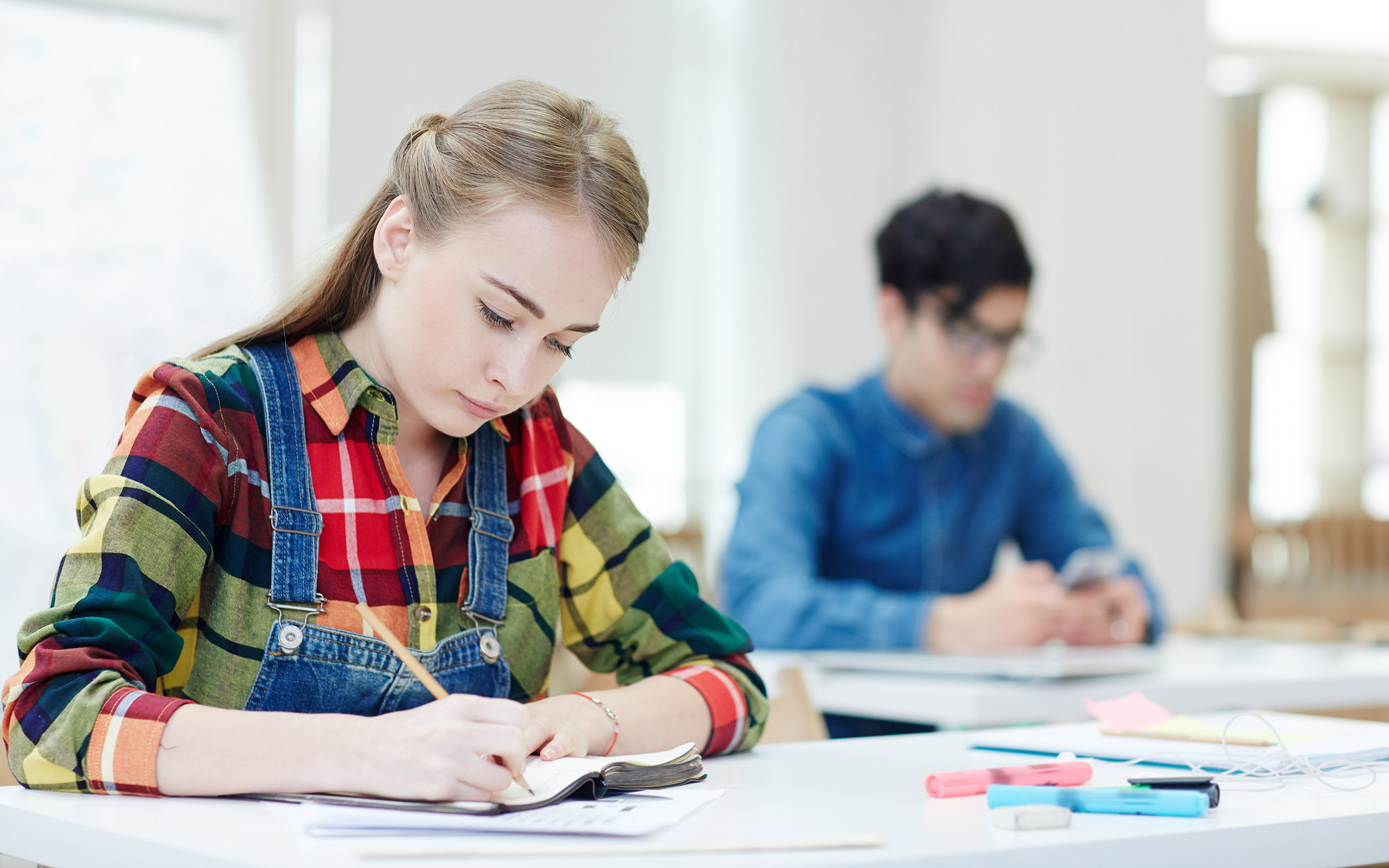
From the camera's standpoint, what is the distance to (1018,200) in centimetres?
381

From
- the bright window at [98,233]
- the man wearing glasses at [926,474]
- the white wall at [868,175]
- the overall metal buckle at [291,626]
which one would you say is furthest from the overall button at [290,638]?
the white wall at [868,175]

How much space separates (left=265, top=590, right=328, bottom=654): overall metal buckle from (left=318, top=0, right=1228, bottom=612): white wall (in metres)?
2.22

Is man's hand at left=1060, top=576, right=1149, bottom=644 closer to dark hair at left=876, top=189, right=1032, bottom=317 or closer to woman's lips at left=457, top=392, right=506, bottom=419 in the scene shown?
dark hair at left=876, top=189, right=1032, bottom=317

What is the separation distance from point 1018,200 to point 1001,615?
216 cm

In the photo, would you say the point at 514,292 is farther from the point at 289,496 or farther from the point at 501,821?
the point at 501,821

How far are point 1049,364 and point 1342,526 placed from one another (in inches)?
44.5

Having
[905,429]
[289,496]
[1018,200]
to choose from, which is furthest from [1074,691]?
[1018,200]

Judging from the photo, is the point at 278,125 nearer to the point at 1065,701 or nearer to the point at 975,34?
the point at 975,34

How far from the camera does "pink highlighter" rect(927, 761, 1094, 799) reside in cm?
89

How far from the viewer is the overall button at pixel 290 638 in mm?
1018

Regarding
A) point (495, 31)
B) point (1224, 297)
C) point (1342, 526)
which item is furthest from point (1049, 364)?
point (495, 31)

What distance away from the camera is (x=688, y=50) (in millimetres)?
3514

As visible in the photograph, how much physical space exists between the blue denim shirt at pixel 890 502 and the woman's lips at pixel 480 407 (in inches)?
41.5

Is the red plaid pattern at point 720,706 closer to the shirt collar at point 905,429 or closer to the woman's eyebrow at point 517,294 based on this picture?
the woman's eyebrow at point 517,294
